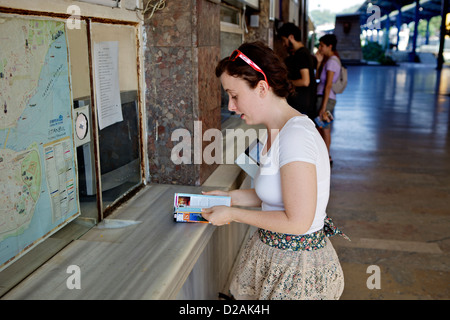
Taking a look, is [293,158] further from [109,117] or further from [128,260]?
[109,117]

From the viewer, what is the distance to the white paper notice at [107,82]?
1.93 meters

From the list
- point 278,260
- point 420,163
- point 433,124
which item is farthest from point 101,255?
point 433,124

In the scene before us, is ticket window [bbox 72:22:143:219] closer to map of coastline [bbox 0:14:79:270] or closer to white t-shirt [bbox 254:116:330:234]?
map of coastline [bbox 0:14:79:270]

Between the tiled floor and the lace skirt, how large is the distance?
4.30 ft

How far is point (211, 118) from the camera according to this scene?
2654 mm

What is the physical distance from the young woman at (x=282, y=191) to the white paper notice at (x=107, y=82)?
58cm

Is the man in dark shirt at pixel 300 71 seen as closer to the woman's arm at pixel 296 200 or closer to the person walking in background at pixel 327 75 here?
the person walking in background at pixel 327 75

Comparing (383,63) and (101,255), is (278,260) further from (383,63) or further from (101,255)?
(383,63)

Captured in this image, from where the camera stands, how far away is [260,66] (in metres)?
1.61

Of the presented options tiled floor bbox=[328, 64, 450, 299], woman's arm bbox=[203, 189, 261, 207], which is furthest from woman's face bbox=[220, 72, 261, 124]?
tiled floor bbox=[328, 64, 450, 299]

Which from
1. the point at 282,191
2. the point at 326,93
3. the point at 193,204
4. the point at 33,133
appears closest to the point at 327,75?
the point at 326,93

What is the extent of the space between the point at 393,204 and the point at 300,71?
5.82 feet

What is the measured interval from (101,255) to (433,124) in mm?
8782

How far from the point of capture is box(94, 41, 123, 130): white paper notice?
76.1 inches
